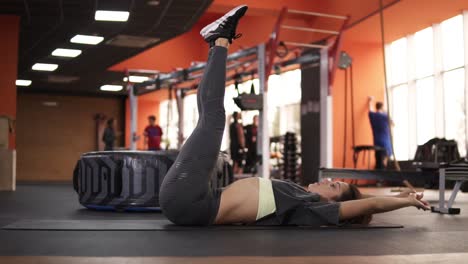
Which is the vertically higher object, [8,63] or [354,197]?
[8,63]

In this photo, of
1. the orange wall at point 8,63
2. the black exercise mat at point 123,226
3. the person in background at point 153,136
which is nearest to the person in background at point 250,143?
the person in background at point 153,136

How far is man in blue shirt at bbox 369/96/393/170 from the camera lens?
11469 millimetres

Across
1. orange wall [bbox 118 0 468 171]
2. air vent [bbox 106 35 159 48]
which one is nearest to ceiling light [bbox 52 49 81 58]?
air vent [bbox 106 35 159 48]

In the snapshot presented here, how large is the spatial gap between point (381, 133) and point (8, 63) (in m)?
6.70

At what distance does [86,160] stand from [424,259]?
11.1 ft

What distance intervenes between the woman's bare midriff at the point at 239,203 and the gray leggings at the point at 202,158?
0.06m

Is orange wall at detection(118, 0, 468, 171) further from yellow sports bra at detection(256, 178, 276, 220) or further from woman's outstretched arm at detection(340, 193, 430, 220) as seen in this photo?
yellow sports bra at detection(256, 178, 276, 220)

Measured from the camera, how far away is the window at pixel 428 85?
427 inches

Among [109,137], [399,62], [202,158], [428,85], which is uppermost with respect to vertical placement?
[399,62]

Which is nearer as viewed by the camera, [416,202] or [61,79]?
[416,202]

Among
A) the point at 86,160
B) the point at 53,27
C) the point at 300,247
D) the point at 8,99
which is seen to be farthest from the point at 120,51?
the point at 300,247

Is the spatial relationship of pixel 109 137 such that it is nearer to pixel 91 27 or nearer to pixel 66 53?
pixel 66 53

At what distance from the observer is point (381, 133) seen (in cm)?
1186

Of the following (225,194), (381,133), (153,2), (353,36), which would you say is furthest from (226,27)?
(353,36)
